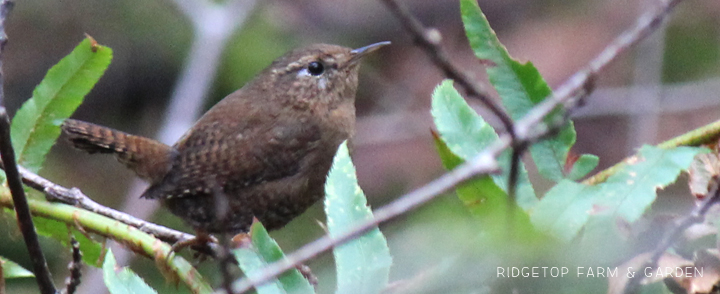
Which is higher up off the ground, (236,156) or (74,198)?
(74,198)

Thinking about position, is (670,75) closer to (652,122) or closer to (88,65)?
(652,122)

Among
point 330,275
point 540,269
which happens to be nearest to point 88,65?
point 330,275

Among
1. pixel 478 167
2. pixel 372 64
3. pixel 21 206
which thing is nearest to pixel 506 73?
pixel 478 167

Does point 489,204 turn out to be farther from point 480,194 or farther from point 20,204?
point 20,204

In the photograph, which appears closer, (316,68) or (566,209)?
(566,209)

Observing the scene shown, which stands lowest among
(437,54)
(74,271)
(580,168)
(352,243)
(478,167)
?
(74,271)

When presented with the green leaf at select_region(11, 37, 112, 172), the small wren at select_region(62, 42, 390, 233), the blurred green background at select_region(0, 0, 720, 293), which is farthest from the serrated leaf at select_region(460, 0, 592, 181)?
the blurred green background at select_region(0, 0, 720, 293)

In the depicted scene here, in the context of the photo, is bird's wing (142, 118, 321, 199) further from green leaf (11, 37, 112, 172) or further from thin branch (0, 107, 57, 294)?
thin branch (0, 107, 57, 294)

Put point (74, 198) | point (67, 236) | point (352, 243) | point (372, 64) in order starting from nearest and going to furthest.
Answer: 1. point (352, 243)
2. point (74, 198)
3. point (67, 236)
4. point (372, 64)
